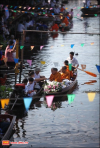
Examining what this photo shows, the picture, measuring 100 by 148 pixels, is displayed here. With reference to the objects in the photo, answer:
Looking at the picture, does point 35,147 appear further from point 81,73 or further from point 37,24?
point 37,24

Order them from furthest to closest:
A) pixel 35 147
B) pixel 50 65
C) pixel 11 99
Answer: pixel 50 65 < pixel 11 99 < pixel 35 147

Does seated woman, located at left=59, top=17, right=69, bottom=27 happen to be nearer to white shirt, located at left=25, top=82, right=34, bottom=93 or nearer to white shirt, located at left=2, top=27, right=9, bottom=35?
white shirt, located at left=2, top=27, right=9, bottom=35

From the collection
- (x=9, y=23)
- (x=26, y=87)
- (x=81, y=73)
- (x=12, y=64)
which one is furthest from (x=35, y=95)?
(x=9, y=23)

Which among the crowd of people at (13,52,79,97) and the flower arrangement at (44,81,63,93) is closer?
the crowd of people at (13,52,79,97)

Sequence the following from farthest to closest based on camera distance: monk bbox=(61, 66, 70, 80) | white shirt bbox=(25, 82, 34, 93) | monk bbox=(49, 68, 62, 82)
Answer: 1. monk bbox=(61, 66, 70, 80)
2. monk bbox=(49, 68, 62, 82)
3. white shirt bbox=(25, 82, 34, 93)

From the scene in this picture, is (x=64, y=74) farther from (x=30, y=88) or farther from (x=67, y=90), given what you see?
(x=30, y=88)

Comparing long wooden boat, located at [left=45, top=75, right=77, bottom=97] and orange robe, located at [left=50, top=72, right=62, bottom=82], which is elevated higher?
orange robe, located at [left=50, top=72, right=62, bottom=82]

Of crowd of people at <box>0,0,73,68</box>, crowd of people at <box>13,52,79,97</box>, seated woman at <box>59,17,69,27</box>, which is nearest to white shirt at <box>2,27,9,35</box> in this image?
crowd of people at <box>0,0,73,68</box>

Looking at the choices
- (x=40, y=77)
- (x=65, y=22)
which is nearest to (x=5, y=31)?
(x=40, y=77)

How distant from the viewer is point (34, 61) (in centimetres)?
3406

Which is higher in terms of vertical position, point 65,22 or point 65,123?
point 65,123

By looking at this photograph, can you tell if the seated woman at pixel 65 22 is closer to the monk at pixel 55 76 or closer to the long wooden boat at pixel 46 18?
the long wooden boat at pixel 46 18

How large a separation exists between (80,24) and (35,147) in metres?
40.8

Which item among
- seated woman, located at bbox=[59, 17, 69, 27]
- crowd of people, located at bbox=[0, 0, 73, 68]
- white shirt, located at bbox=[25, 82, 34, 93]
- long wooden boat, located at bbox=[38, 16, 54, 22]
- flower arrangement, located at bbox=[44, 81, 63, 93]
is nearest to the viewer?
white shirt, located at bbox=[25, 82, 34, 93]
